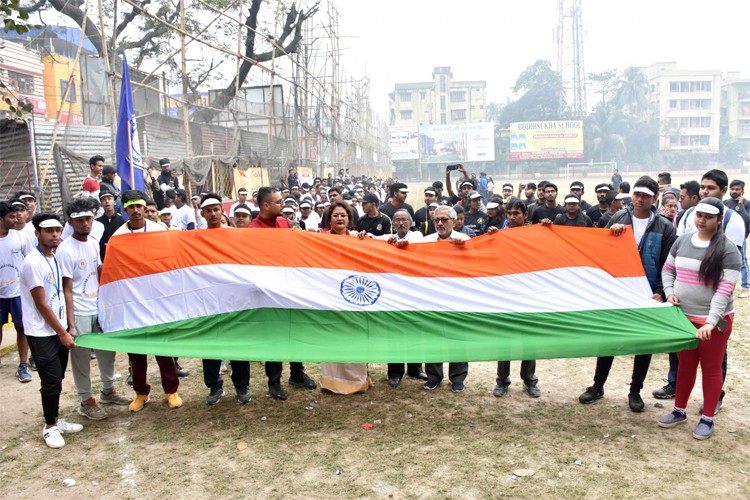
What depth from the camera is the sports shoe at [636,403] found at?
5.08 meters

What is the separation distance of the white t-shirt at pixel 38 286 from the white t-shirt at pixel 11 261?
5.76 feet

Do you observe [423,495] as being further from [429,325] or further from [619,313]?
[619,313]

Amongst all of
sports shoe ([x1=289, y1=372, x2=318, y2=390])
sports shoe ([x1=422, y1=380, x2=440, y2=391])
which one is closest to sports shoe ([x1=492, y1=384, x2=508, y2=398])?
sports shoe ([x1=422, y1=380, x2=440, y2=391])

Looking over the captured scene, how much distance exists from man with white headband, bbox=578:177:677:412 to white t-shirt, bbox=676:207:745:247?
43 centimetres

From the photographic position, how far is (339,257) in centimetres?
522

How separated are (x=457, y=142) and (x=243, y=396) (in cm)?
5844

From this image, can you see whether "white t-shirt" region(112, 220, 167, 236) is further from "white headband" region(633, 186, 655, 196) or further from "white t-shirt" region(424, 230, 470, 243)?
"white headband" region(633, 186, 655, 196)

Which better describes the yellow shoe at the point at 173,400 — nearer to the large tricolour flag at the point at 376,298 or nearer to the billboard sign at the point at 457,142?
the large tricolour flag at the point at 376,298

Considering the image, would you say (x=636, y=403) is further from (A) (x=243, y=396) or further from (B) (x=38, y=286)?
(B) (x=38, y=286)

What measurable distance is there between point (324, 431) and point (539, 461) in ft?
5.38

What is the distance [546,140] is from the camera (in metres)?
63.8

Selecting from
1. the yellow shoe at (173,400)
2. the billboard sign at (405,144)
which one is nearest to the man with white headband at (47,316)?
the yellow shoe at (173,400)

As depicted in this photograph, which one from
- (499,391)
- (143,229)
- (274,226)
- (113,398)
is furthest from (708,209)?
(113,398)

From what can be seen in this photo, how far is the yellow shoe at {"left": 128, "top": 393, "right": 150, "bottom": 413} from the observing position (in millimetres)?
5367
